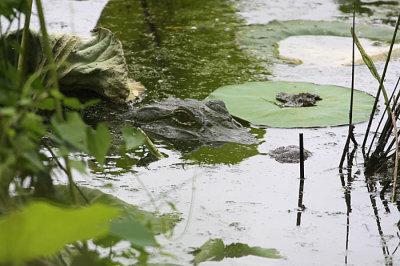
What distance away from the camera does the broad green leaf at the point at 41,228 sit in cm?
84

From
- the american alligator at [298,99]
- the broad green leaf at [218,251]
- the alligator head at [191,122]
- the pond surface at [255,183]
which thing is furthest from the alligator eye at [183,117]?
the broad green leaf at [218,251]

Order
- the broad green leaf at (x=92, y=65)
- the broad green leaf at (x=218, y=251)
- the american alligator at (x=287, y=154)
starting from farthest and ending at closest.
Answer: the broad green leaf at (x=92, y=65) < the american alligator at (x=287, y=154) < the broad green leaf at (x=218, y=251)

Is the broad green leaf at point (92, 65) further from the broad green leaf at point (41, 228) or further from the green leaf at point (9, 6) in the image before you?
the broad green leaf at point (41, 228)

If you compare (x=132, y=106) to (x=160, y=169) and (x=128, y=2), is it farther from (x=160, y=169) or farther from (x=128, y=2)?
(x=128, y=2)

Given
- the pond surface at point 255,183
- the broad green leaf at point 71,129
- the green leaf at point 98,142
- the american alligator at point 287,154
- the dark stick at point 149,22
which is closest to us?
the broad green leaf at point 71,129

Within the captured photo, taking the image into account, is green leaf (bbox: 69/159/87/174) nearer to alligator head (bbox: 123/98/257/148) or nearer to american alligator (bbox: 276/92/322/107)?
alligator head (bbox: 123/98/257/148)

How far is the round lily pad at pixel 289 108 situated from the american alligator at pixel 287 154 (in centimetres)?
31

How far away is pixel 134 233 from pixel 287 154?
1887 mm

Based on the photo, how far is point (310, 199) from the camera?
2.47 m

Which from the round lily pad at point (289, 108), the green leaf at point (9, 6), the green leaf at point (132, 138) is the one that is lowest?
the round lily pad at point (289, 108)

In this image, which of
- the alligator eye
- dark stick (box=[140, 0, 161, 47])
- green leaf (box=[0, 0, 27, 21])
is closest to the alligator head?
the alligator eye

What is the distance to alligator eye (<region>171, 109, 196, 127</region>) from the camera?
125 inches

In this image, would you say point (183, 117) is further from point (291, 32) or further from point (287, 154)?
point (291, 32)

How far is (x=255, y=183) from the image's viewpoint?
103 inches
